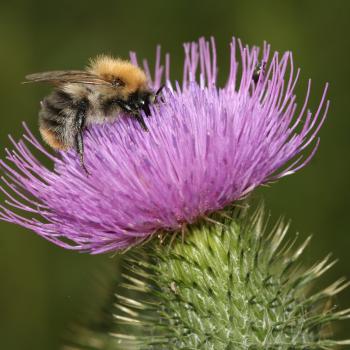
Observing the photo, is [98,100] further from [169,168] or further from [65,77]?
[169,168]

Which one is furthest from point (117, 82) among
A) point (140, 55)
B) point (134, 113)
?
point (140, 55)

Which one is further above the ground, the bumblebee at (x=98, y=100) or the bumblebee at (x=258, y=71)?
the bumblebee at (x=258, y=71)

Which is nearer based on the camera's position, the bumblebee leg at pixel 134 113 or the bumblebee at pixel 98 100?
the bumblebee leg at pixel 134 113

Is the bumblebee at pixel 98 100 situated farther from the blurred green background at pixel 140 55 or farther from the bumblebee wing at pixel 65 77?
the blurred green background at pixel 140 55

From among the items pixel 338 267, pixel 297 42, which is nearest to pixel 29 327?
pixel 338 267

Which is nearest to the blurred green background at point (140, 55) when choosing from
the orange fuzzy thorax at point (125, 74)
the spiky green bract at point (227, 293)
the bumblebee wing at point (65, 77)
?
the spiky green bract at point (227, 293)

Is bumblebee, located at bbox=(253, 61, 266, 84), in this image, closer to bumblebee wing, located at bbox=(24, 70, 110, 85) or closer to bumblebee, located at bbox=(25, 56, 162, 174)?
bumblebee, located at bbox=(25, 56, 162, 174)

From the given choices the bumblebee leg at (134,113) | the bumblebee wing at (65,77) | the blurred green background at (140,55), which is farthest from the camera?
the blurred green background at (140,55)

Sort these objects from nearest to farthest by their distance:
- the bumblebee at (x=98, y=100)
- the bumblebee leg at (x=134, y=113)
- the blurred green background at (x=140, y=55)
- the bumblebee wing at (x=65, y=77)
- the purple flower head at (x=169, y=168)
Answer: the purple flower head at (x=169, y=168) → the bumblebee wing at (x=65, y=77) → the bumblebee leg at (x=134, y=113) → the bumblebee at (x=98, y=100) → the blurred green background at (x=140, y=55)
